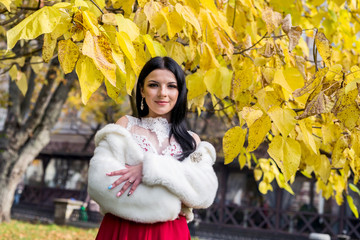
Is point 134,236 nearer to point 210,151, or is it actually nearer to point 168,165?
point 168,165

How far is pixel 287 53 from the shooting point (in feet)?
10.5

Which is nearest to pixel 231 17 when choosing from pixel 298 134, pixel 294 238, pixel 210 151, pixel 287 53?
pixel 287 53

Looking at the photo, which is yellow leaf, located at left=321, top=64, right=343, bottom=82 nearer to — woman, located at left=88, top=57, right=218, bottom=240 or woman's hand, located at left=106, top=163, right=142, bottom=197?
woman, located at left=88, top=57, right=218, bottom=240

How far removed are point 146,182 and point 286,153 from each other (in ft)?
2.18

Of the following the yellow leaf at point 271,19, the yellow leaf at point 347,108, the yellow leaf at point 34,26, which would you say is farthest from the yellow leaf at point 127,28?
the yellow leaf at point 271,19

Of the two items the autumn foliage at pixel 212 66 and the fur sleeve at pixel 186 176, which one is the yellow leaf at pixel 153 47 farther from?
the fur sleeve at pixel 186 176

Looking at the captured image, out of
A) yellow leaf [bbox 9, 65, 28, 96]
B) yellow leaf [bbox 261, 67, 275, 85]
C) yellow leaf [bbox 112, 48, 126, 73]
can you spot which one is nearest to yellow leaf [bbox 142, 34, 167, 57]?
yellow leaf [bbox 112, 48, 126, 73]

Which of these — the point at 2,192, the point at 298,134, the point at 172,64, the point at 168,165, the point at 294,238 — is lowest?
the point at 294,238

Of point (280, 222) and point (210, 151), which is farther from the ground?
point (210, 151)

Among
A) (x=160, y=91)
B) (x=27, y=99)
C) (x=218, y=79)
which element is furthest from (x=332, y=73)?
(x=27, y=99)

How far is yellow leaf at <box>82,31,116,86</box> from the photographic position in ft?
5.45

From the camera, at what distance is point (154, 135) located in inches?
101

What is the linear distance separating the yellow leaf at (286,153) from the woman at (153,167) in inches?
18.7

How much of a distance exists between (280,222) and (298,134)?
17580 millimetres
